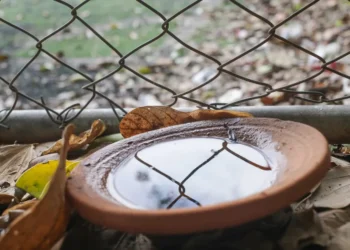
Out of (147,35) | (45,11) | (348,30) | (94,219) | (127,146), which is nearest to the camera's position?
(94,219)

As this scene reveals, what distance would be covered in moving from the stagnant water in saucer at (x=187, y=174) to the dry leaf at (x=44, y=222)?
0.09m

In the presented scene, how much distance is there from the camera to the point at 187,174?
1.05 m

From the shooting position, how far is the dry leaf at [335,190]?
43.9 inches

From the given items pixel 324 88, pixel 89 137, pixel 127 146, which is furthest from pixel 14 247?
pixel 324 88

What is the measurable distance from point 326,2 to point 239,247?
3.21 m

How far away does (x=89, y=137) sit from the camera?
1420 millimetres

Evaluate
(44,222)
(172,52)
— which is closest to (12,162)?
(44,222)

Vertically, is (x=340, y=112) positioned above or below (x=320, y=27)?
above

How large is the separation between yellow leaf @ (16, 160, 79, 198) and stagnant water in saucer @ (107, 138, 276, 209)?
5.0 inches

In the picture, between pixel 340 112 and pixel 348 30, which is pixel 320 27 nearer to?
pixel 348 30

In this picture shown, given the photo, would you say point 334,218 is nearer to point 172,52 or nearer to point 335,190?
point 335,190

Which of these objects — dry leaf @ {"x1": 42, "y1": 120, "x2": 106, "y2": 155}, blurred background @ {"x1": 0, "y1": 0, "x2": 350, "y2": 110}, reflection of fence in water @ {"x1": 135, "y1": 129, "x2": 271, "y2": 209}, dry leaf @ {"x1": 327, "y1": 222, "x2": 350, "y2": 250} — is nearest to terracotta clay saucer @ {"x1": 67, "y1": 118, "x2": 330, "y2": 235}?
reflection of fence in water @ {"x1": 135, "y1": 129, "x2": 271, "y2": 209}

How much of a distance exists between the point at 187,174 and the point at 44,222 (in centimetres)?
25

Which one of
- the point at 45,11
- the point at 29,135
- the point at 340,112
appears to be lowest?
the point at 45,11
